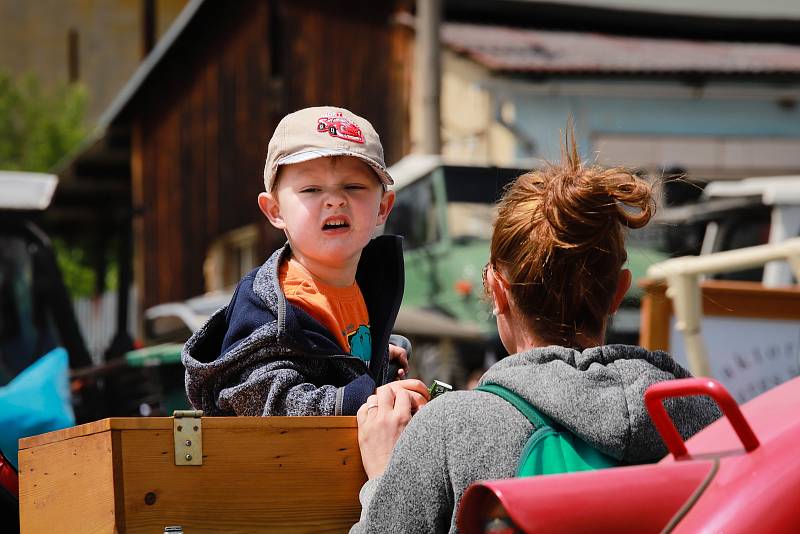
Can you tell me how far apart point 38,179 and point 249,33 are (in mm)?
15311

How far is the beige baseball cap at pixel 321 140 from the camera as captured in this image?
3.15 metres

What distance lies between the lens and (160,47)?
25.9 metres

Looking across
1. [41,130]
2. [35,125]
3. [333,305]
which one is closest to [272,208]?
[333,305]

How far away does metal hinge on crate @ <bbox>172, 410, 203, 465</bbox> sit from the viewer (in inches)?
95.2

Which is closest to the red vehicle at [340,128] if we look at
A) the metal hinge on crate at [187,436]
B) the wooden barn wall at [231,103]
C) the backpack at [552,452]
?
the metal hinge on crate at [187,436]

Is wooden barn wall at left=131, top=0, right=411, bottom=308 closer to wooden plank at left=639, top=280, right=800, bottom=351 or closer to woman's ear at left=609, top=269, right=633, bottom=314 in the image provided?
wooden plank at left=639, top=280, right=800, bottom=351

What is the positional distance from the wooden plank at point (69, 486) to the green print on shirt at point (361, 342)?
856mm

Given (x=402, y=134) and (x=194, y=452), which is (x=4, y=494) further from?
(x=402, y=134)

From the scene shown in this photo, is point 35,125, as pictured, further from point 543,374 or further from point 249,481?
point 543,374

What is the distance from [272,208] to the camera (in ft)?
10.9

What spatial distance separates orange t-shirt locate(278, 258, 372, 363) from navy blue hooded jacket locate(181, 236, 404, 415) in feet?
0.17

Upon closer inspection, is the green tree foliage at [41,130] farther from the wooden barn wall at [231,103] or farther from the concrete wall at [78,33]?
the concrete wall at [78,33]

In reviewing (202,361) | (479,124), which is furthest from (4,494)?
(479,124)

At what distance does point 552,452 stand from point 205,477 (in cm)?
65
